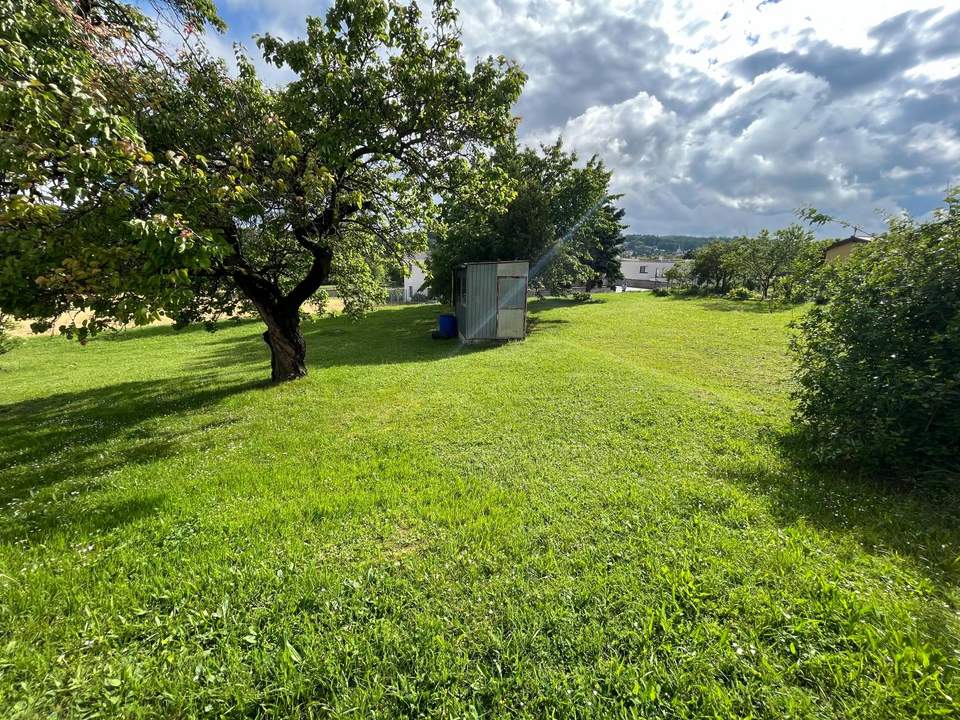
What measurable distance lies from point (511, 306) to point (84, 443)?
12482 mm

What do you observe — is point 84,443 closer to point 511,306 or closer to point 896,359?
point 896,359

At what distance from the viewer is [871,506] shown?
12.0ft

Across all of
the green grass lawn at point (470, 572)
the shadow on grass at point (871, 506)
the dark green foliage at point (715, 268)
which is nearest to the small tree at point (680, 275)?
the dark green foliage at point (715, 268)

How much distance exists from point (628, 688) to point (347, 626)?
5.74 ft

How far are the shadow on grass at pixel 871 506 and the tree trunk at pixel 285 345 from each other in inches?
360

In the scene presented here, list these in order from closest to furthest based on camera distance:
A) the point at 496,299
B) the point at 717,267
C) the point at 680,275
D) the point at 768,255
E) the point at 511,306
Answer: the point at 496,299 → the point at 511,306 → the point at 768,255 → the point at 717,267 → the point at 680,275

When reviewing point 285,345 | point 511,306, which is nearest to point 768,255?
point 511,306

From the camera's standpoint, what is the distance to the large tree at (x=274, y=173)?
3.43m

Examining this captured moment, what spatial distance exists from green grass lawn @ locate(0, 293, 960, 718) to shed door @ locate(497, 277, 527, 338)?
9087 mm

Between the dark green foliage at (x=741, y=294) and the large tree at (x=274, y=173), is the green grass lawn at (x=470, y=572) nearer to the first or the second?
the large tree at (x=274, y=173)

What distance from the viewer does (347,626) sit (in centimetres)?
243

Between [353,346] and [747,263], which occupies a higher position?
[747,263]

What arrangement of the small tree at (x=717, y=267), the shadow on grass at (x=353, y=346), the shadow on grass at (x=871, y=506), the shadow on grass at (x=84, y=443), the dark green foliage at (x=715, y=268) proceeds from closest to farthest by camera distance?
the shadow on grass at (x=871, y=506), the shadow on grass at (x=84, y=443), the shadow on grass at (x=353, y=346), the small tree at (x=717, y=267), the dark green foliage at (x=715, y=268)

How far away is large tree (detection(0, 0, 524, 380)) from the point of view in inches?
135
